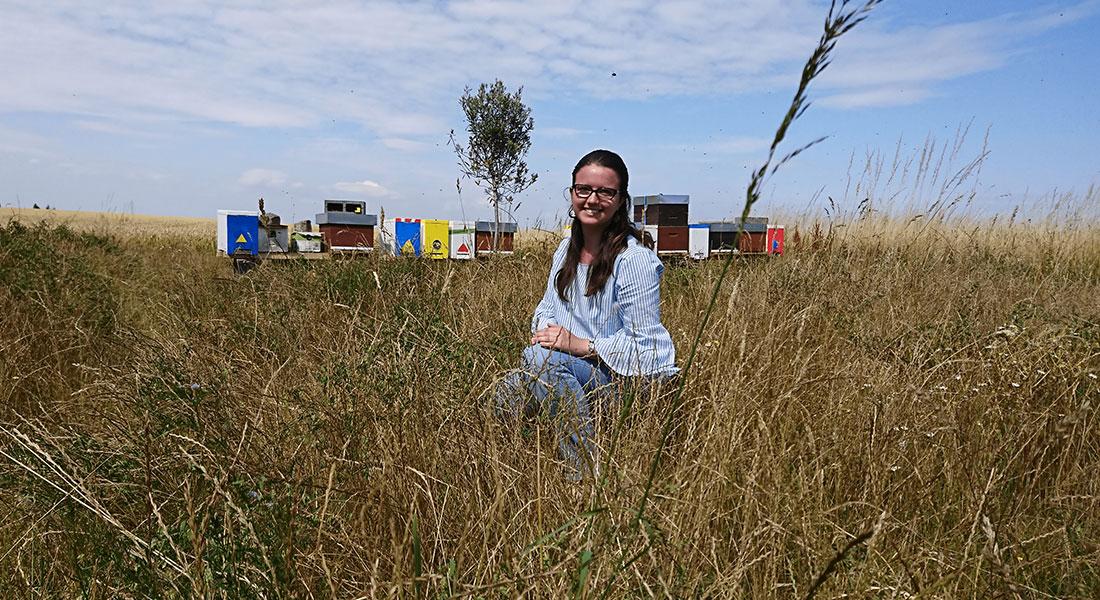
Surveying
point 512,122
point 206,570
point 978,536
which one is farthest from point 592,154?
point 512,122

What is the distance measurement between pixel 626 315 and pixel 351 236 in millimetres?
4532

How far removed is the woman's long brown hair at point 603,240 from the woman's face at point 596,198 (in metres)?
0.02

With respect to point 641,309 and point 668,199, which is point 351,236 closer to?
point 668,199

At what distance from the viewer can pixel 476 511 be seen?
178 centimetres

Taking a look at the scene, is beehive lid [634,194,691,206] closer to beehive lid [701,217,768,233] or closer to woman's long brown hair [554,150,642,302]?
beehive lid [701,217,768,233]

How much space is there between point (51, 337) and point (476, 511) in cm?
287

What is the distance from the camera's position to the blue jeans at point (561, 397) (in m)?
1.99

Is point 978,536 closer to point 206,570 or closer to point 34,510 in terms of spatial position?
point 206,570

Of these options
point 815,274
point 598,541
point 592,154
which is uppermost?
point 592,154

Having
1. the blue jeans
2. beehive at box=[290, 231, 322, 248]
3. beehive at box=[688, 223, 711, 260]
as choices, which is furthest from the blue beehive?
the blue jeans

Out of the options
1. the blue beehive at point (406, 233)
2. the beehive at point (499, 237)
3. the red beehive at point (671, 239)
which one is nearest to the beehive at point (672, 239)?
the red beehive at point (671, 239)

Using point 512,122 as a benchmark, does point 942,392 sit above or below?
below

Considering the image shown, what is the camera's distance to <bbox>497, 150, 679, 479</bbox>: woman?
2.59m

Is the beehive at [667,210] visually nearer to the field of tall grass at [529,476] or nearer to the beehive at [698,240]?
the beehive at [698,240]
